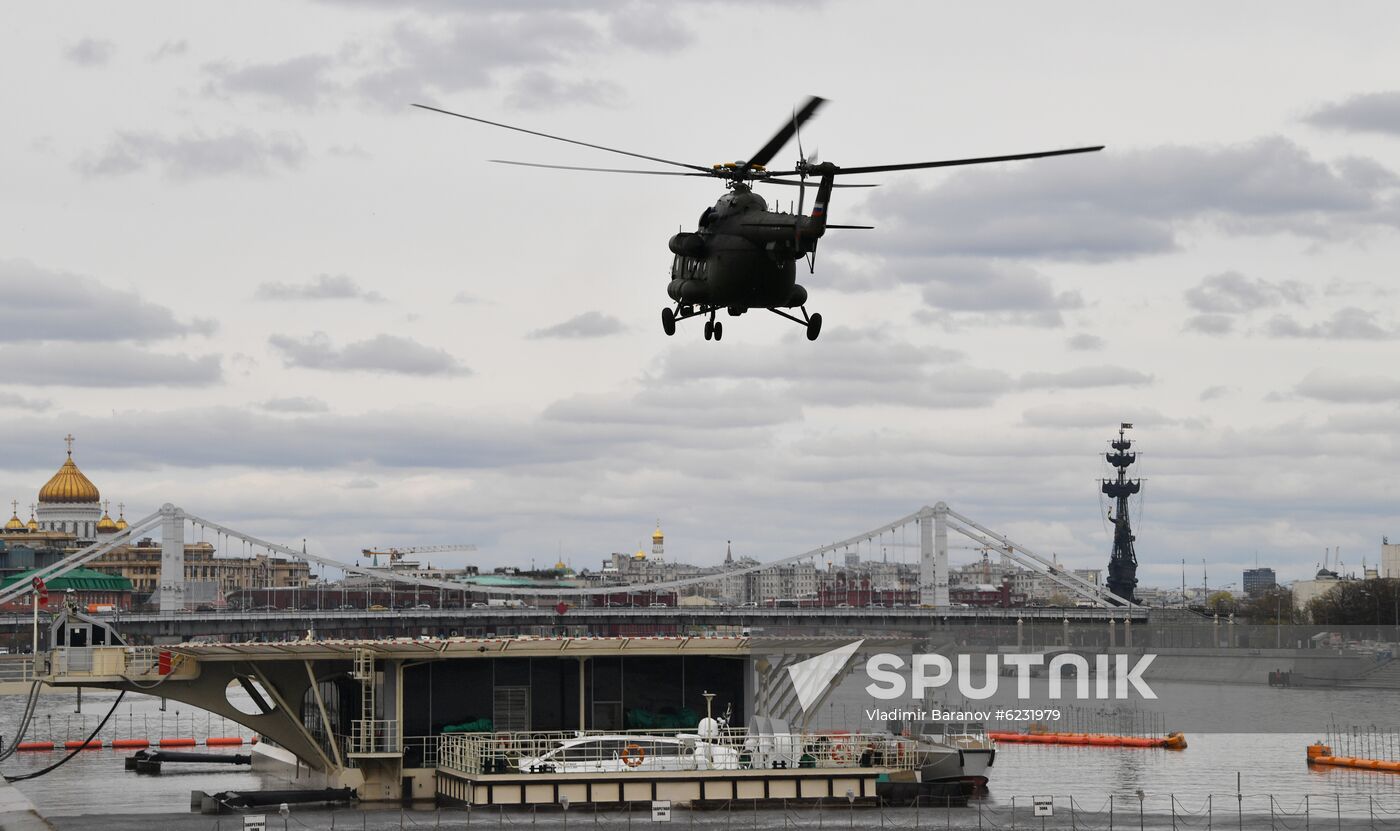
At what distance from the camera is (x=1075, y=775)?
8488 centimetres

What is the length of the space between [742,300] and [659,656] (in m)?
20.8

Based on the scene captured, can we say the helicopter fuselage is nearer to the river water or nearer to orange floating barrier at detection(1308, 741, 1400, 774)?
the river water

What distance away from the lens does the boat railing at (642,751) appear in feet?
181

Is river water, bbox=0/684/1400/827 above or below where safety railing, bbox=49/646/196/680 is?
below

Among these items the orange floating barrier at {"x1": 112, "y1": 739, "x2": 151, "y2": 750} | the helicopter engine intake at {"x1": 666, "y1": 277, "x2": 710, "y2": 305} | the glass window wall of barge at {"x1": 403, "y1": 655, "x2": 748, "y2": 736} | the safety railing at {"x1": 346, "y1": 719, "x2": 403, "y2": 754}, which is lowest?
the orange floating barrier at {"x1": 112, "y1": 739, "x2": 151, "y2": 750}

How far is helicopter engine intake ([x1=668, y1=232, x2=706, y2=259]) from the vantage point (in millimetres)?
43000

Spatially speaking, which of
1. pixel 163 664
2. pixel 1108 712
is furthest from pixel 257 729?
pixel 1108 712

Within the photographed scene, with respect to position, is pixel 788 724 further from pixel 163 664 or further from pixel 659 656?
pixel 163 664
